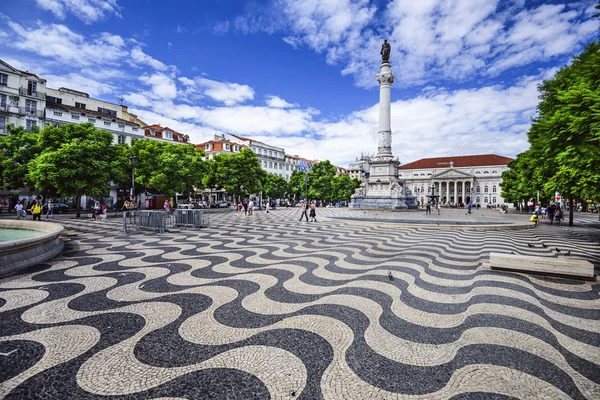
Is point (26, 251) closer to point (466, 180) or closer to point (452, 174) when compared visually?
point (452, 174)

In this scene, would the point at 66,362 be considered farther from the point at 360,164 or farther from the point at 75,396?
the point at 360,164

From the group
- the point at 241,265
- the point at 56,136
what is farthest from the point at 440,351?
the point at 56,136

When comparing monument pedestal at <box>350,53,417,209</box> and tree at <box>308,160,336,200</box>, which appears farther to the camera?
tree at <box>308,160,336,200</box>

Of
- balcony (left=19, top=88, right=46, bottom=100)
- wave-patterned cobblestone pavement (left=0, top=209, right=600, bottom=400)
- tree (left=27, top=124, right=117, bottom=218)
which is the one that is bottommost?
wave-patterned cobblestone pavement (left=0, top=209, right=600, bottom=400)

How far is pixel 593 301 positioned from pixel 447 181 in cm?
11539

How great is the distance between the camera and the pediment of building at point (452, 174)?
105m

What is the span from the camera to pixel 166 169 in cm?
3033

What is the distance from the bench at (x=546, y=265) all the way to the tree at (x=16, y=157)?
33384 mm

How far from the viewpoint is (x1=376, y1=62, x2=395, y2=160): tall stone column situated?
40.6 metres

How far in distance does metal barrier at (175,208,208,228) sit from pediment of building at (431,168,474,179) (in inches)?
4398

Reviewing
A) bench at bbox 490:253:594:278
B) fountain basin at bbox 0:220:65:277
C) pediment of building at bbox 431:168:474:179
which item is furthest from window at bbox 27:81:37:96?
pediment of building at bbox 431:168:474:179

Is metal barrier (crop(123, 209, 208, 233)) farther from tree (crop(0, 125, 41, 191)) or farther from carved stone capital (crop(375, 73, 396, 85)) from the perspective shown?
carved stone capital (crop(375, 73, 396, 85))

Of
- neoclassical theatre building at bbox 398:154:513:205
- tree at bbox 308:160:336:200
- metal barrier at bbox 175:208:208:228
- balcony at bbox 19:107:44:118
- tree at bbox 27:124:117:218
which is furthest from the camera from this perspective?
neoclassical theatre building at bbox 398:154:513:205

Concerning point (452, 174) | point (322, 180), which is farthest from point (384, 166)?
point (452, 174)
